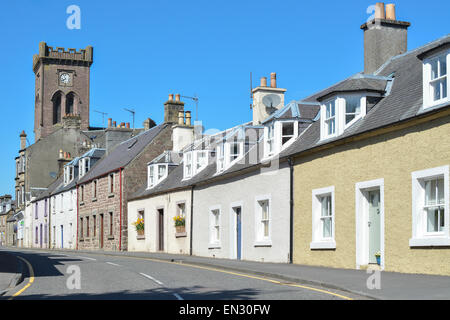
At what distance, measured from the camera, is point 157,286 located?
589 inches

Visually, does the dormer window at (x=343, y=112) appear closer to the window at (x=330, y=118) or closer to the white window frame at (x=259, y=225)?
the window at (x=330, y=118)

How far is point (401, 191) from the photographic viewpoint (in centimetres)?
1711

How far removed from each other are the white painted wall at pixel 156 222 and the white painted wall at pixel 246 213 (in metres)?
1.63

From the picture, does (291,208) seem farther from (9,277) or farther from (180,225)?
(180,225)

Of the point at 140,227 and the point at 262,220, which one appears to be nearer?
the point at 262,220

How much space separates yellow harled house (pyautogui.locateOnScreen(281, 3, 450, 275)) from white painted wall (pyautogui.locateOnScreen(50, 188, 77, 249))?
31.6 meters

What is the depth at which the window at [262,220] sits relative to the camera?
2492 cm

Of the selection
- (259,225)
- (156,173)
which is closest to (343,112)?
(259,225)

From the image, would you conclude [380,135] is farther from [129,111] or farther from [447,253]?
[129,111]

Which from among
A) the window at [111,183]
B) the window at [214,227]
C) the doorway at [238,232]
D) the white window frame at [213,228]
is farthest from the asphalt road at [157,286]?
the window at [111,183]

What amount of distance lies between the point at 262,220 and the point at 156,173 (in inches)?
580

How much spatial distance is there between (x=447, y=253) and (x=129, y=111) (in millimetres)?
42365

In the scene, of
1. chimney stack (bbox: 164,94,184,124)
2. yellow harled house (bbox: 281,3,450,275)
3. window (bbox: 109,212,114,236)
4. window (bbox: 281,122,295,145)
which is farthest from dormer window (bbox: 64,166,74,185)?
yellow harled house (bbox: 281,3,450,275)
